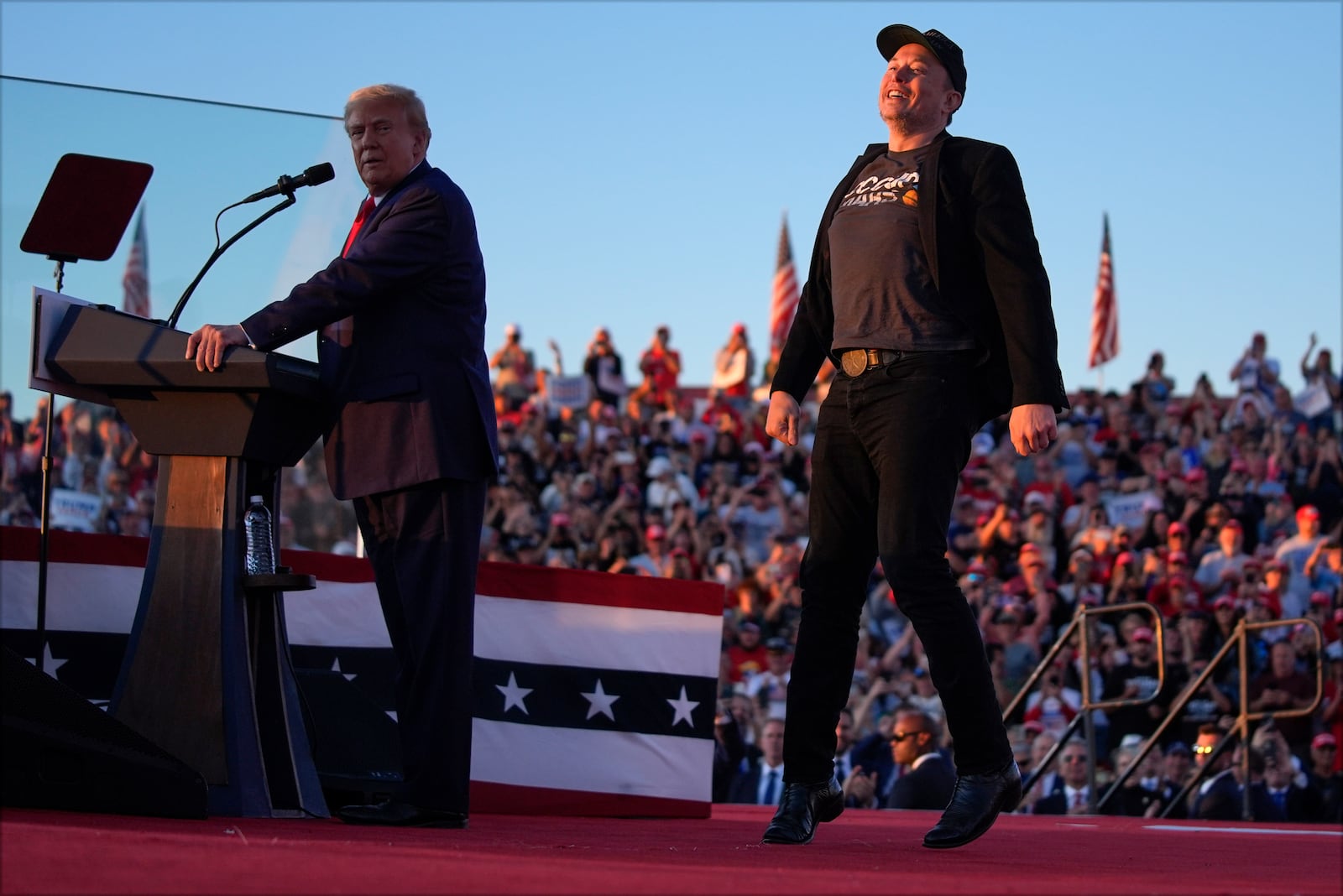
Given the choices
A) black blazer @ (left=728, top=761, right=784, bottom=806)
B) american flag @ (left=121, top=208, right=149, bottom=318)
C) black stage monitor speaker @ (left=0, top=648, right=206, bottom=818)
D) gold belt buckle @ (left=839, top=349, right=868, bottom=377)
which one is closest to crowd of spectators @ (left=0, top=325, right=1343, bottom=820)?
black blazer @ (left=728, top=761, right=784, bottom=806)

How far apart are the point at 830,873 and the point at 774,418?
1.70 metres

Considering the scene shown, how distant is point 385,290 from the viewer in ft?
12.9

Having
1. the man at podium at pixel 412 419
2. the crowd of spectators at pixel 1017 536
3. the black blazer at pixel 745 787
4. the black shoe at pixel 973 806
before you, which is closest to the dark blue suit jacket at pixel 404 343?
the man at podium at pixel 412 419

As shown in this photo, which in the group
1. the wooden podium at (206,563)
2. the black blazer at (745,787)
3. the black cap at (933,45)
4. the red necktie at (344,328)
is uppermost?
the black cap at (933,45)

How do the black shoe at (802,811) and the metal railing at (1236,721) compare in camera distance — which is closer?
the black shoe at (802,811)

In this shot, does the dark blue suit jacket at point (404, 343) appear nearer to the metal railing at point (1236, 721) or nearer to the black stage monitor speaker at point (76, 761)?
the black stage monitor speaker at point (76, 761)

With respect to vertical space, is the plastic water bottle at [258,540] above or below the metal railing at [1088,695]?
above

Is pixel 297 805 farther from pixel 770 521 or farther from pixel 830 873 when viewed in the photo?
pixel 770 521

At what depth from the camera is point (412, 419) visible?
154 inches

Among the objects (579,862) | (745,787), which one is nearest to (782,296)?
(745,787)

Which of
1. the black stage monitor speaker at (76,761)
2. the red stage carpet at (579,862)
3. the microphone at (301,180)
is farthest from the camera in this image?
the microphone at (301,180)

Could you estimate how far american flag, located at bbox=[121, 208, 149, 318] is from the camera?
5.91m

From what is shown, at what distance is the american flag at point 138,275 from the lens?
5914 millimetres

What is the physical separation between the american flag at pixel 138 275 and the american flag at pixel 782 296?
16.1 metres
